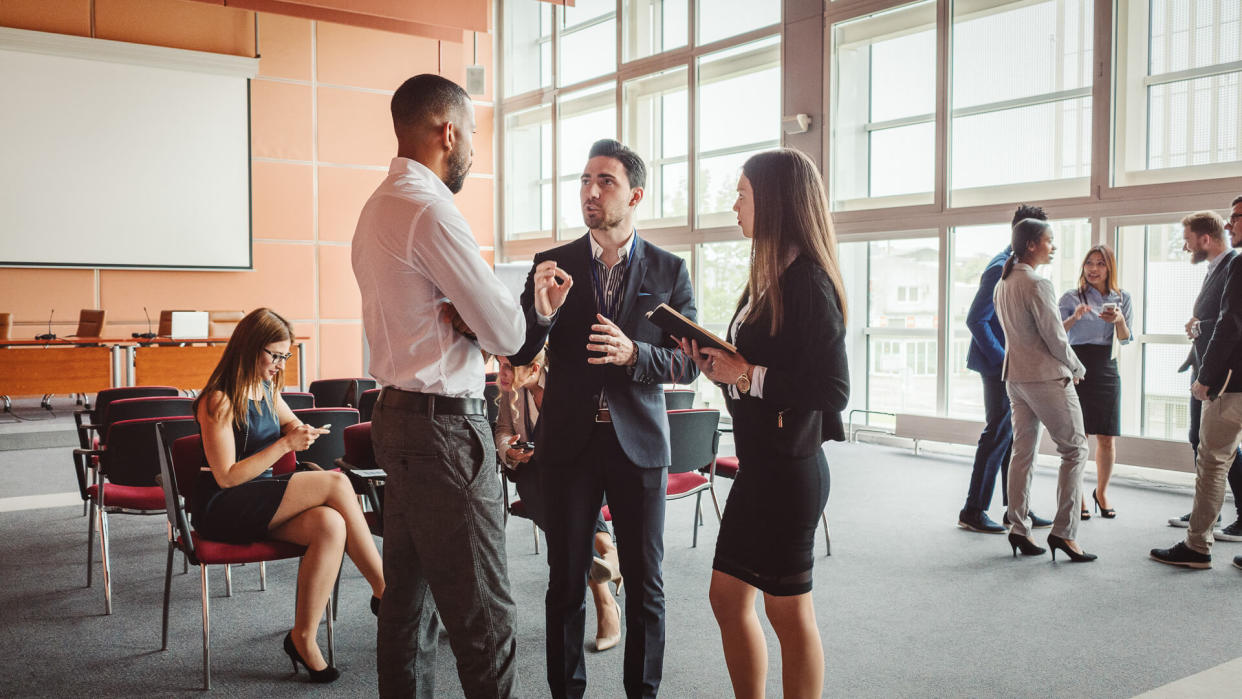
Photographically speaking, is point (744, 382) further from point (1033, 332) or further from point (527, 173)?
point (527, 173)

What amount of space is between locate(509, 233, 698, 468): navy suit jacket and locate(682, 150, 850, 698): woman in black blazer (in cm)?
34

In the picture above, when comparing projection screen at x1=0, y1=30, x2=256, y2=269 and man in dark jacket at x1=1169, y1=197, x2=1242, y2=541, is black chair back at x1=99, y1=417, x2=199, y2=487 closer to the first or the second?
man in dark jacket at x1=1169, y1=197, x2=1242, y2=541

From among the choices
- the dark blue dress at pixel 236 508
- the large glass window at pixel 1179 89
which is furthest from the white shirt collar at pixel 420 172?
the large glass window at pixel 1179 89

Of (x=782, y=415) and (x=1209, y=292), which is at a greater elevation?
(x=1209, y=292)

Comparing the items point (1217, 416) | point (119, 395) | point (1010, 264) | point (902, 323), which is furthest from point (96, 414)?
point (902, 323)

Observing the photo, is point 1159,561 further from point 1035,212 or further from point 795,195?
point 795,195

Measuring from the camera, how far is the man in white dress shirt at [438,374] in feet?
5.93

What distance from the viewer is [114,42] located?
10250 mm

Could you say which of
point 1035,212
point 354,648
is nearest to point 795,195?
point 354,648

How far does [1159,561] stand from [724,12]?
23.9 feet

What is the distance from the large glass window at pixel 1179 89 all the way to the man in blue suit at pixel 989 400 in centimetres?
245

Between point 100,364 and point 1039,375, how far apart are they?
868 centimetres

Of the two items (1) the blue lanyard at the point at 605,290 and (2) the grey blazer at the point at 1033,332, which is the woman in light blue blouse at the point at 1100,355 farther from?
(1) the blue lanyard at the point at 605,290

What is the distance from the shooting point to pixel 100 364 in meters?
8.87
